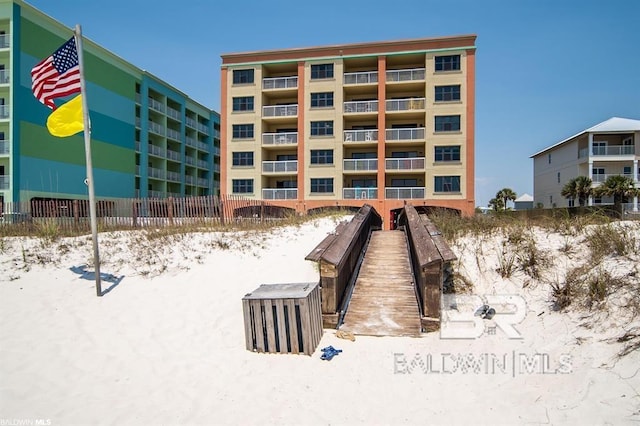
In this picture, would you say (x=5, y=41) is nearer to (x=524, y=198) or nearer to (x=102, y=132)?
(x=102, y=132)

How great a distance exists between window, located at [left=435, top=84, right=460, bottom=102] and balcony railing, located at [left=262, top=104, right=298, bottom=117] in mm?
13021

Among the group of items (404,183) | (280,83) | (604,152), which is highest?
(280,83)

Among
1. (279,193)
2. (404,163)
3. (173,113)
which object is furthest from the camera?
(173,113)

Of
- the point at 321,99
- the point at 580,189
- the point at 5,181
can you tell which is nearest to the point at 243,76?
the point at 321,99

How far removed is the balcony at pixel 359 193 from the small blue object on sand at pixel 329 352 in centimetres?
2992

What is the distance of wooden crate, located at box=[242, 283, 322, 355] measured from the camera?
674 cm

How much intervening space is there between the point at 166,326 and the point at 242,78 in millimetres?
34840

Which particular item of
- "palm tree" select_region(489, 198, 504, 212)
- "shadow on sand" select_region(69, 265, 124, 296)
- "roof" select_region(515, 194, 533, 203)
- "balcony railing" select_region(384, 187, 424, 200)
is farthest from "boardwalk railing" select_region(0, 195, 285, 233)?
"roof" select_region(515, 194, 533, 203)

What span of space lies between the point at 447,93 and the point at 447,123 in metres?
2.64

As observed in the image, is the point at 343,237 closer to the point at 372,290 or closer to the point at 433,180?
the point at 372,290

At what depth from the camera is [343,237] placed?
9852 mm

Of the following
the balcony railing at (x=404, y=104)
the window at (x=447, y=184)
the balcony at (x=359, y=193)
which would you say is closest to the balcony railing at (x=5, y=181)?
the balcony at (x=359, y=193)

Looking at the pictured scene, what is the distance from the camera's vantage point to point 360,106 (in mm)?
37156

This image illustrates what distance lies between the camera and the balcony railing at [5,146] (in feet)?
101
